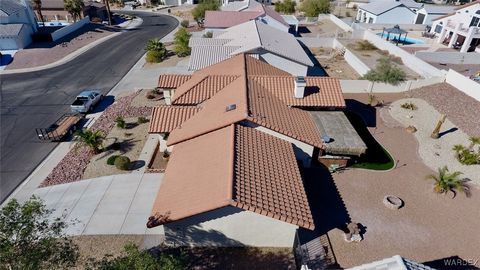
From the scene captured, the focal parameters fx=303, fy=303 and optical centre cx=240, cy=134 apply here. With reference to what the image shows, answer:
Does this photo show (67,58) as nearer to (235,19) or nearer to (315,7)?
(235,19)

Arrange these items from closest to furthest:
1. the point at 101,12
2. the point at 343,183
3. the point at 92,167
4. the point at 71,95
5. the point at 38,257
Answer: the point at 38,257
the point at 343,183
the point at 92,167
the point at 71,95
the point at 101,12

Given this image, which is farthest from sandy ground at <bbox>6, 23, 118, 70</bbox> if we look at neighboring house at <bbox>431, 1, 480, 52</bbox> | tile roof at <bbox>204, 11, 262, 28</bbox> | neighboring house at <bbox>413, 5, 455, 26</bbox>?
neighboring house at <bbox>413, 5, 455, 26</bbox>

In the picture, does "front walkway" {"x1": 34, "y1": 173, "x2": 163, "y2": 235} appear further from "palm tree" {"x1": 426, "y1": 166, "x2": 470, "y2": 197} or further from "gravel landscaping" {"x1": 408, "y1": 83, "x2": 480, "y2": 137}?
"gravel landscaping" {"x1": 408, "y1": 83, "x2": 480, "y2": 137}

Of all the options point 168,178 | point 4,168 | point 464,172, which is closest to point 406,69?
point 464,172

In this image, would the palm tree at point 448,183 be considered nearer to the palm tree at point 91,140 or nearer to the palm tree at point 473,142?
the palm tree at point 473,142

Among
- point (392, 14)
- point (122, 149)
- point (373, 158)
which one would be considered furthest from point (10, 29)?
point (392, 14)

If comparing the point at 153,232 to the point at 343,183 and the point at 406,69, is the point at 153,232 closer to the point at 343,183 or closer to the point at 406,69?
the point at 343,183

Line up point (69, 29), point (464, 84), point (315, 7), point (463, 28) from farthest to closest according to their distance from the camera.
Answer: point (315, 7) → point (69, 29) → point (463, 28) → point (464, 84)
